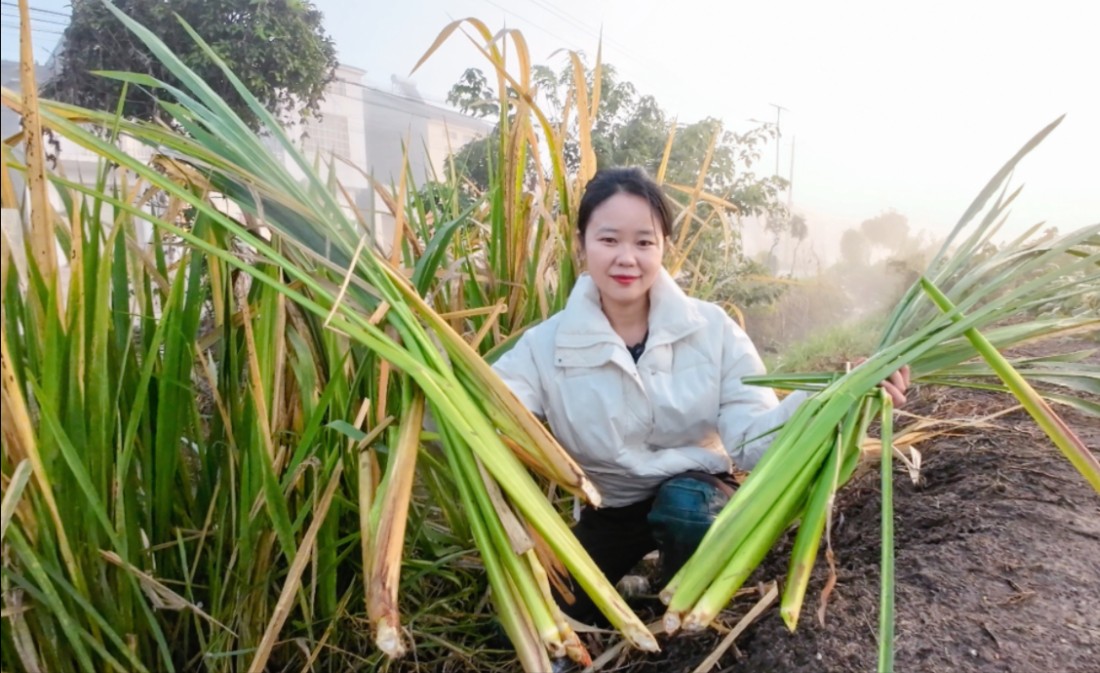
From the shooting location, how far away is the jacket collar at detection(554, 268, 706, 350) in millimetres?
1311

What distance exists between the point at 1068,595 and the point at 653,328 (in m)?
0.70

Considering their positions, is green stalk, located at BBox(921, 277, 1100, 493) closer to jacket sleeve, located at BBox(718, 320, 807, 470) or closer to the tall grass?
the tall grass

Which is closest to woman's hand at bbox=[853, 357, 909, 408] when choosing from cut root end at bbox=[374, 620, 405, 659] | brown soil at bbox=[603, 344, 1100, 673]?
brown soil at bbox=[603, 344, 1100, 673]

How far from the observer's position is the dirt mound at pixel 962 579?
93cm

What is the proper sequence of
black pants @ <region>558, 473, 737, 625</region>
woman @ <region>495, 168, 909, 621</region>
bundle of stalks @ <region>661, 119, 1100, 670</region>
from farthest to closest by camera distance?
black pants @ <region>558, 473, 737, 625</region> < woman @ <region>495, 168, 909, 621</region> < bundle of stalks @ <region>661, 119, 1100, 670</region>

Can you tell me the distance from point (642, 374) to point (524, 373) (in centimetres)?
20

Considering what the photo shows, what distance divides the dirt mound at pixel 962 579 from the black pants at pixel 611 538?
12 centimetres

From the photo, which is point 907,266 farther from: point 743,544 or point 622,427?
point 743,544

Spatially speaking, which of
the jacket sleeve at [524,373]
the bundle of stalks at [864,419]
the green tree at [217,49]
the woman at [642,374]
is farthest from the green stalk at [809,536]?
the green tree at [217,49]

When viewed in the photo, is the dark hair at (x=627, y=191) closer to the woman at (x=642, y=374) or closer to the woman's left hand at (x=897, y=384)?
the woman at (x=642, y=374)

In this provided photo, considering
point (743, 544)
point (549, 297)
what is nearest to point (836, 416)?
point (743, 544)

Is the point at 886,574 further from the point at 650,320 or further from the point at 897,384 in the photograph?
the point at 650,320

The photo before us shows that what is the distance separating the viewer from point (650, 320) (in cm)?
135

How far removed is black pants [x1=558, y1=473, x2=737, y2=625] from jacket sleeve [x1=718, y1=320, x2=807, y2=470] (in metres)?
0.16
